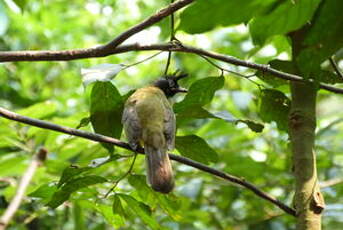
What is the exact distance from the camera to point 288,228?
3.68 metres

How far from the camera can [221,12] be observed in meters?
0.97

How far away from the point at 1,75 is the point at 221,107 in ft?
6.59

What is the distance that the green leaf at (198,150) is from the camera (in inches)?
84.8

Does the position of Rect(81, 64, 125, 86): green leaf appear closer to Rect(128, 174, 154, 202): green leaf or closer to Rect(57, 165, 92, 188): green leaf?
Rect(57, 165, 92, 188): green leaf

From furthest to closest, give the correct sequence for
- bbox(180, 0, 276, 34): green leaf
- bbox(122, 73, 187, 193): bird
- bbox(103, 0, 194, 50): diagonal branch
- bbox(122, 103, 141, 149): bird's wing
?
bbox(122, 103, 141, 149): bird's wing → bbox(122, 73, 187, 193): bird → bbox(103, 0, 194, 50): diagonal branch → bbox(180, 0, 276, 34): green leaf

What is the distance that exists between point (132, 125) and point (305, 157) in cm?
93

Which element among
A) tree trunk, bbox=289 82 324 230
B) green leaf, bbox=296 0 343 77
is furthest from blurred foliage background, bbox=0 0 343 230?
tree trunk, bbox=289 82 324 230

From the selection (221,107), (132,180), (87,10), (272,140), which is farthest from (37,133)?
(87,10)

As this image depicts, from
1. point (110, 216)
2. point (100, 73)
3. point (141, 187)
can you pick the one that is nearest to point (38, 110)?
point (110, 216)

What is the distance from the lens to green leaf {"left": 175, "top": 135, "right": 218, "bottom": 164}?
2.15m

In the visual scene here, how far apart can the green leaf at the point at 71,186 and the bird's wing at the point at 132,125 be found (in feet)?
1.51

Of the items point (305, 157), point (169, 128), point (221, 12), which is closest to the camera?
point (221, 12)

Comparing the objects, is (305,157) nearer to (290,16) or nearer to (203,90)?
(203,90)

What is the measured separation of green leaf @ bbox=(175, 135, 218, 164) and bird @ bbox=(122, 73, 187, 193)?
121 mm
